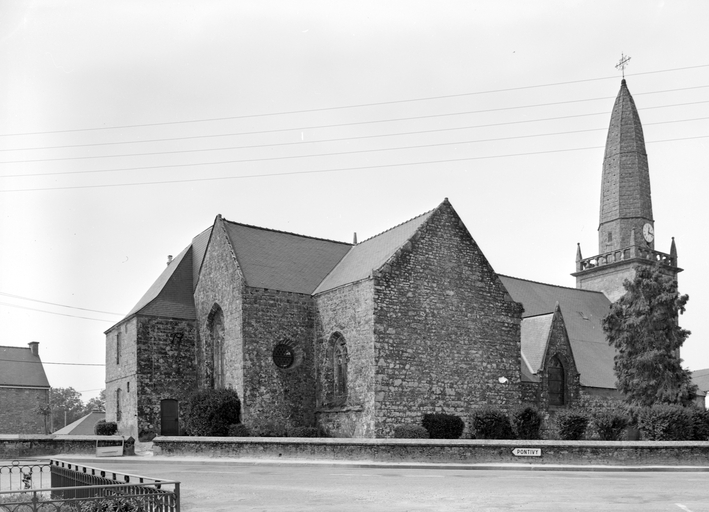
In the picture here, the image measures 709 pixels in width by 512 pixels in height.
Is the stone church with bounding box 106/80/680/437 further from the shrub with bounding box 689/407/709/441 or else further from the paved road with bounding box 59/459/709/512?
the paved road with bounding box 59/459/709/512

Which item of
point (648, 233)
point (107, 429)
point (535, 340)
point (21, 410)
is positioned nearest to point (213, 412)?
point (107, 429)

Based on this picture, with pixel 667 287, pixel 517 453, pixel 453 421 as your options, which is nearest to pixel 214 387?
pixel 453 421

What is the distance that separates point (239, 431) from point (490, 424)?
9.67 meters

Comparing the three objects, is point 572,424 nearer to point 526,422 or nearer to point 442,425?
point 526,422

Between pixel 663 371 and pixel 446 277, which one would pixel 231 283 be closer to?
pixel 446 277

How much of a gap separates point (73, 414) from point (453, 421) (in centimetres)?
11512

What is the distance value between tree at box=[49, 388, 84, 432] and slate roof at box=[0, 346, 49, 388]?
62.1m

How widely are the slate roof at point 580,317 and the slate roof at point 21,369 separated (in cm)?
4066

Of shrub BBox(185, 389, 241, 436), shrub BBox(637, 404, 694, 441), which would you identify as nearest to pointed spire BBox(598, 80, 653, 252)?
shrub BBox(637, 404, 694, 441)

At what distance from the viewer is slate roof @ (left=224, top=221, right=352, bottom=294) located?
33188 mm

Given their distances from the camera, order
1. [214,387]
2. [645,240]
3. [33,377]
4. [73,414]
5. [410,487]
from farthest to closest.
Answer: [73,414], [33,377], [645,240], [214,387], [410,487]

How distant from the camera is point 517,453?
2361cm

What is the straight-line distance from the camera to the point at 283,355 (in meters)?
32.4

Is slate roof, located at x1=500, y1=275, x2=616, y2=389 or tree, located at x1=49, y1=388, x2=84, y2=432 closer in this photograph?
slate roof, located at x1=500, y1=275, x2=616, y2=389
